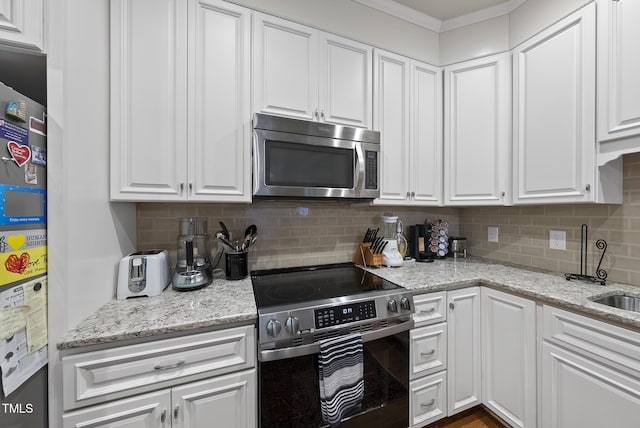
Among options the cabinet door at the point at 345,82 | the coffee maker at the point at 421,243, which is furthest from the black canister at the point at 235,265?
the coffee maker at the point at 421,243

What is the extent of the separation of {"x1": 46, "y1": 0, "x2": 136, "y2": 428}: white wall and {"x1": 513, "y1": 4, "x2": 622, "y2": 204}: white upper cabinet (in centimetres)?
234

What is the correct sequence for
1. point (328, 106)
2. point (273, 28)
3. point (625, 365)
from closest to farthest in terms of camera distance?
point (625, 365) → point (273, 28) → point (328, 106)

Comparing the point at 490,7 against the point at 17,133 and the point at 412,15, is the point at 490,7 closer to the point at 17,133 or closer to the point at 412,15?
the point at 412,15

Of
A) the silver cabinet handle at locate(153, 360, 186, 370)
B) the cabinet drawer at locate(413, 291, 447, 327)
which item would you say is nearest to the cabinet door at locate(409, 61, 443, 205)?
the cabinet drawer at locate(413, 291, 447, 327)

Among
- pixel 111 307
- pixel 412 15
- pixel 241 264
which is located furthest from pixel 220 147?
pixel 412 15

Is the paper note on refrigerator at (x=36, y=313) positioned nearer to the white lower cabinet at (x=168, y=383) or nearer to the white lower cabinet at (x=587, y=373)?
the white lower cabinet at (x=168, y=383)

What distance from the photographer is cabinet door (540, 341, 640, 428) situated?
1073 millimetres

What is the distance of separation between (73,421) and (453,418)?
1975 millimetres

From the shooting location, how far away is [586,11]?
1.39 meters

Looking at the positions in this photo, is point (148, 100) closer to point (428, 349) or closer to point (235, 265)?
point (235, 265)

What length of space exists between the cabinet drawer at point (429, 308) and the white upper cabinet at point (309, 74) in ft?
3.69

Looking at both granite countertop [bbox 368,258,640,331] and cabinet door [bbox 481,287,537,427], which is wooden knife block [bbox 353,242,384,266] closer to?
granite countertop [bbox 368,258,640,331]

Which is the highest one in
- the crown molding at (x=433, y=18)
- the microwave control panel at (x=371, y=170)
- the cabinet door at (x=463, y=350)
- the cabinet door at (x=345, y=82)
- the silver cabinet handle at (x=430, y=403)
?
the crown molding at (x=433, y=18)

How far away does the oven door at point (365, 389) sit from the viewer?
111cm
